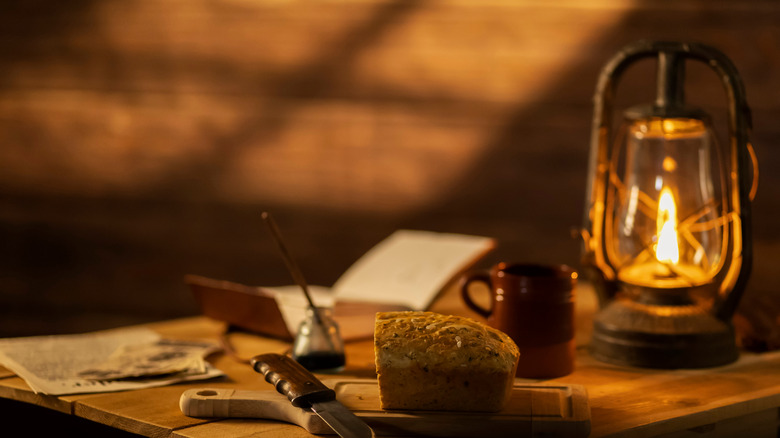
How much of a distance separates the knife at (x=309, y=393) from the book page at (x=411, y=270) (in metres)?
0.41

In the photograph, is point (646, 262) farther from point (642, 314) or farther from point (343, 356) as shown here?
point (343, 356)

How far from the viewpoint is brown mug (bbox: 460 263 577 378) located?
1146mm

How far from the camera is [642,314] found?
4.04ft

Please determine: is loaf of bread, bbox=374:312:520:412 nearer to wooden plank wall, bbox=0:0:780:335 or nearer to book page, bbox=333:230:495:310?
book page, bbox=333:230:495:310

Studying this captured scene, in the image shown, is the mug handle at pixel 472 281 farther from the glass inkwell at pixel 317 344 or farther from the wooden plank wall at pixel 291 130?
the wooden plank wall at pixel 291 130

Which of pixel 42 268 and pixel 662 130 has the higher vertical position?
pixel 662 130

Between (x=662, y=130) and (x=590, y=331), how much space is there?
34 cm

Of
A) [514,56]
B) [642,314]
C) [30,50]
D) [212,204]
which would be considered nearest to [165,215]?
[212,204]

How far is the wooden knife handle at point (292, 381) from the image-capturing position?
3.17 ft

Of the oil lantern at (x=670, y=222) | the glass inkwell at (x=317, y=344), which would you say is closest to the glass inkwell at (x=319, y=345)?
the glass inkwell at (x=317, y=344)

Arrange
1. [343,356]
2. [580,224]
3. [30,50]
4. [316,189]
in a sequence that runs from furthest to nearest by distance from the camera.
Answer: [30,50] < [316,189] < [580,224] < [343,356]

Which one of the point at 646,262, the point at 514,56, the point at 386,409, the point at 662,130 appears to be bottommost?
the point at 386,409

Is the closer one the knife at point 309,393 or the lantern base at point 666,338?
the knife at point 309,393

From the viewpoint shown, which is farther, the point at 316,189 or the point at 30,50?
the point at 30,50
